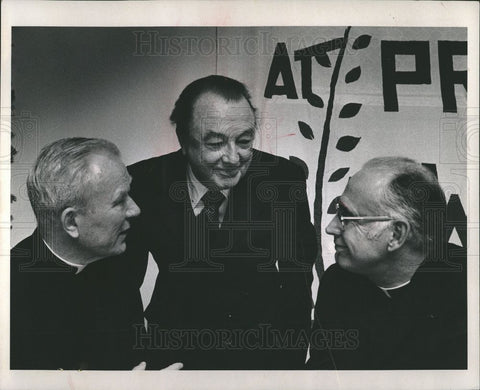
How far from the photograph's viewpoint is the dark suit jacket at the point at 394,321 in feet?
5.26

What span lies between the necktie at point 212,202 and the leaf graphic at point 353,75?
1.76ft

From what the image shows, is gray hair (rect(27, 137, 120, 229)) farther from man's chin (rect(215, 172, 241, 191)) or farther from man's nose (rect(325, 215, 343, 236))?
man's nose (rect(325, 215, 343, 236))

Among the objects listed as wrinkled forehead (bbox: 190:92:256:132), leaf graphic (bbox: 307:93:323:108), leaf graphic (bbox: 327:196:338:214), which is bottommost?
leaf graphic (bbox: 327:196:338:214)

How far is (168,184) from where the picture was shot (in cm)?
162

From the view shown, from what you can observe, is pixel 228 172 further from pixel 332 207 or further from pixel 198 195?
pixel 332 207

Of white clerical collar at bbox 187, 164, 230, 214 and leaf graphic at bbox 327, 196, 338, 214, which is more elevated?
white clerical collar at bbox 187, 164, 230, 214

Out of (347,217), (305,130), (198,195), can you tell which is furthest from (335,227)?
(198,195)

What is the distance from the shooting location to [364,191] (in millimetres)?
1604

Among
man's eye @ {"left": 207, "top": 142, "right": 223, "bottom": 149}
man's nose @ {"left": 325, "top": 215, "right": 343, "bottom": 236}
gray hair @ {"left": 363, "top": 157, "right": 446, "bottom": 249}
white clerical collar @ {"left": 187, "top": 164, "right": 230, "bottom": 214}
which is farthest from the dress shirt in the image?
gray hair @ {"left": 363, "top": 157, "right": 446, "bottom": 249}

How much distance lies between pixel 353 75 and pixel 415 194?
42cm

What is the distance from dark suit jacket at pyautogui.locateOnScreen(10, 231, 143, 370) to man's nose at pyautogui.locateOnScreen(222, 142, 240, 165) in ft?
1.50

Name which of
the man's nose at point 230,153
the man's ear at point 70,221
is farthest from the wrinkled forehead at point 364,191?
the man's ear at point 70,221

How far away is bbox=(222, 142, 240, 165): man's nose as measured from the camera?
161 centimetres
